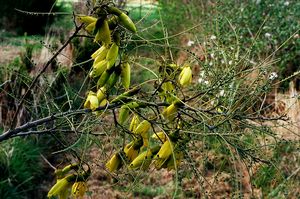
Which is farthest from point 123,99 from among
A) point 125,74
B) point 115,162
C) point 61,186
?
point 61,186

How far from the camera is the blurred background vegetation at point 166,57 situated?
1.80 m

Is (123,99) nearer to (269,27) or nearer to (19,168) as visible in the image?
(19,168)

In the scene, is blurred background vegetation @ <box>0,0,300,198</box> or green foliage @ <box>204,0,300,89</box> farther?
green foliage @ <box>204,0,300,89</box>

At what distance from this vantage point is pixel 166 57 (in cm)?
155

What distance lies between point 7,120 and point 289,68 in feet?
8.42

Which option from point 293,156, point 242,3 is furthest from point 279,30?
point 293,156

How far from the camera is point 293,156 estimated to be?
412 cm

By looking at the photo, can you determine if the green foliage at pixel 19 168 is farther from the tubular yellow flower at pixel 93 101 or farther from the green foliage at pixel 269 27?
the tubular yellow flower at pixel 93 101

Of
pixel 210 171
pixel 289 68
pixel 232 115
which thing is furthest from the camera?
pixel 289 68

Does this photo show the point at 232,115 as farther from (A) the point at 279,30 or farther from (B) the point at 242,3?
(B) the point at 242,3

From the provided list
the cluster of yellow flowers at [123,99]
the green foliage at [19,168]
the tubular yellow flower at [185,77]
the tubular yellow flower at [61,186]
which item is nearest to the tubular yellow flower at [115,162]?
the cluster of yellow flowers at [123,99]

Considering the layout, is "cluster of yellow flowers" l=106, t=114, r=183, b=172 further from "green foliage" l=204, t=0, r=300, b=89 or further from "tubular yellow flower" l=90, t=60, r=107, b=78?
"green foliage" l=204, t=0, r=300, b=89

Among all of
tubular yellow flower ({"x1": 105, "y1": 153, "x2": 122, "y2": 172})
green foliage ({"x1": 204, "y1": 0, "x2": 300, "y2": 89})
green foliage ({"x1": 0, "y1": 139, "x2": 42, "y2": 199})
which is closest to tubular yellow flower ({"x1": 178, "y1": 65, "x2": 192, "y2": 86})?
tubular yellow flower ({"x1": 105, "y1": 153, "x2": 122, "y2": 172})

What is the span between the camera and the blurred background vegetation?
5.92 ft
